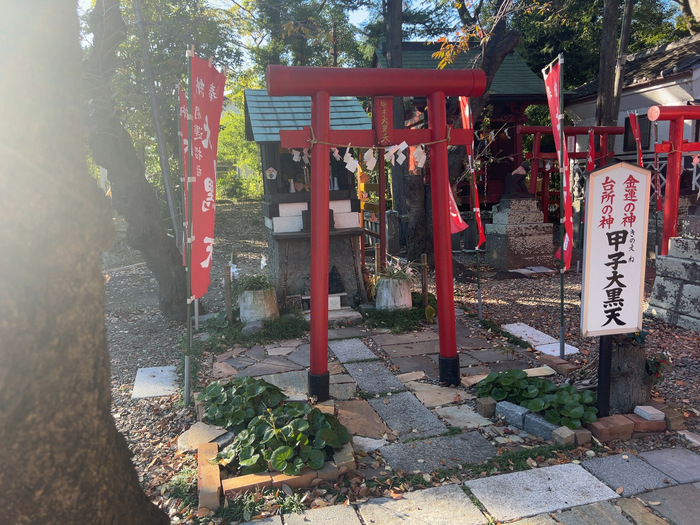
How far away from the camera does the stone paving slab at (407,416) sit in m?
4.57

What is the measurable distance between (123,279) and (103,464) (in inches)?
382

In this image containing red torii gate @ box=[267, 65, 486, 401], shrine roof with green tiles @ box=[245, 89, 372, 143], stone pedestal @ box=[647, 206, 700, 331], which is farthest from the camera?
shrine roof with green tiles @ box=[245, 89, 372, 143]

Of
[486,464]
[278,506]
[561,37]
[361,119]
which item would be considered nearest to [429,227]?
[361,119]

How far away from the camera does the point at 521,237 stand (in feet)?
38.7

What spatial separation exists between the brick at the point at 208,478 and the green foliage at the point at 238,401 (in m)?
0.30

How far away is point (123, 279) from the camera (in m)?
11.5

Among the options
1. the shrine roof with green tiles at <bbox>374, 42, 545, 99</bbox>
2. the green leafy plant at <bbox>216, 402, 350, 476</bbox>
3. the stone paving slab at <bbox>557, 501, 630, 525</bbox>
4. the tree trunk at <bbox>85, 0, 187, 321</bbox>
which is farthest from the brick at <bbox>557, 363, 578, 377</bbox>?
the shrine roof with green tiles at <bbox>374, 42, 545, 99</bbox>

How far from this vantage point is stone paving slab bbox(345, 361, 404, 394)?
5566mm

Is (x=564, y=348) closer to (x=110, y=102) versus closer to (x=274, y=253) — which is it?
(x=274, y=253)

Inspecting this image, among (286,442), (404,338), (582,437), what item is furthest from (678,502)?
(404,338)

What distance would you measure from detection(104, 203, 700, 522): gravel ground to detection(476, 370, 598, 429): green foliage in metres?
0.42

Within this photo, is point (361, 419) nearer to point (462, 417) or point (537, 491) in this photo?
point (462, 417)

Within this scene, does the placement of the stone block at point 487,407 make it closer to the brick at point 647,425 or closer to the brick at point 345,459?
the brick at point 647,425

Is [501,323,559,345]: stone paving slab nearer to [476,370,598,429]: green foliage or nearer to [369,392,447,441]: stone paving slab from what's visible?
[476,370,598,429]: green foliage
